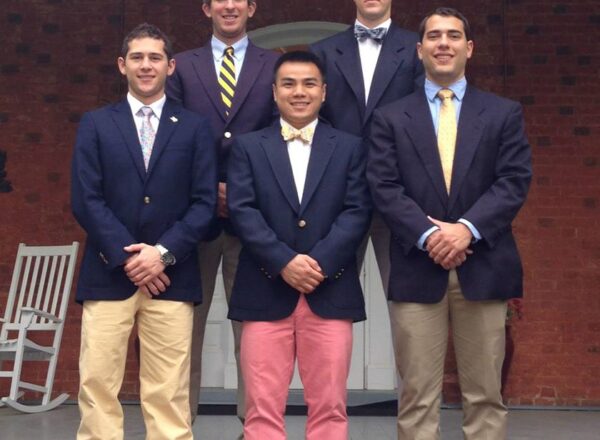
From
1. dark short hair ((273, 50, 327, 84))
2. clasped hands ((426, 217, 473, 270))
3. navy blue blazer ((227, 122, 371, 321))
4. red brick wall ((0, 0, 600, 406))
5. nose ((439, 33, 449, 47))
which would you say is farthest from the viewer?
red brick wall ((0, 0, 600, 406))

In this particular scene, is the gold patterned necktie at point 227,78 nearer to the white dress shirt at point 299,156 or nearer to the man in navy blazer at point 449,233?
the white dress shirt at point 299,156

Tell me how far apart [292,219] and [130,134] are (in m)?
0.76

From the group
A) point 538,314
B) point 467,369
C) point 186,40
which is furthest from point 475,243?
point 186,40

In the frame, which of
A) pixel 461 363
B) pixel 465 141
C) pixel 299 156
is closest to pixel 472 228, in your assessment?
pixel 465 141

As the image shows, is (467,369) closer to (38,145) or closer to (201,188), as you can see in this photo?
(201,188)

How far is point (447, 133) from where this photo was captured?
411cm

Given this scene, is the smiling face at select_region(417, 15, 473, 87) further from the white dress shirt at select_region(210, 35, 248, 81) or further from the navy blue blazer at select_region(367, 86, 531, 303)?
the white dress shirt at select_region(210, 35, 248, 81)

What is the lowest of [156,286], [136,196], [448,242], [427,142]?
[156,286]

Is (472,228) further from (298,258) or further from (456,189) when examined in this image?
(298,258)

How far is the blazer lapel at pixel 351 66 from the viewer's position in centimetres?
434

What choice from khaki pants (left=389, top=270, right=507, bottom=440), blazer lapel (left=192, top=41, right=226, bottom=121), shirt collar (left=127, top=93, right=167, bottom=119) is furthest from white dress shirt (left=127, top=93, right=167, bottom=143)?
khaki pants (left=389, top=270, right=507, bottom=440)

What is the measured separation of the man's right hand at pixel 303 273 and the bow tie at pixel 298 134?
0.51 metres

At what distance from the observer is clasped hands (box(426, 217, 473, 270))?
3883 millimetres

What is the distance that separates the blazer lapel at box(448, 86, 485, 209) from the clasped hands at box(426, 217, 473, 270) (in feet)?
0.46
